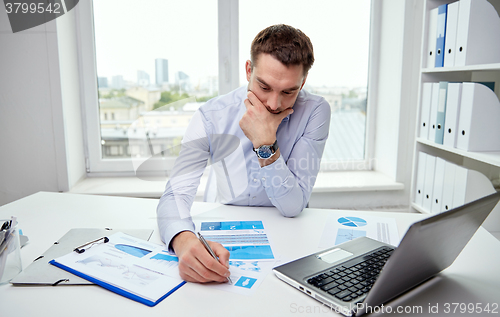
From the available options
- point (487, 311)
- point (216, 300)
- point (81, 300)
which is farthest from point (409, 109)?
point (81, 300)

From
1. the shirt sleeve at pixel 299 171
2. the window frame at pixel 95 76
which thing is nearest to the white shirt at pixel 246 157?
the shirt sleeve at pixel 299 171

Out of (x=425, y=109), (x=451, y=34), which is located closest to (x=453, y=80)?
(x=425, y=109)

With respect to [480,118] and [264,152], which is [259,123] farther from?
[480,118]

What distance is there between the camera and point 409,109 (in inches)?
92.0

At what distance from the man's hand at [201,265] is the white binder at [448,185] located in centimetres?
143

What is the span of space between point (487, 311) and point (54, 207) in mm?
1338

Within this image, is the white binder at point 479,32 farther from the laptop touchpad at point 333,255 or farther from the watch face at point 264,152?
the laptop touchpad at point 333,255

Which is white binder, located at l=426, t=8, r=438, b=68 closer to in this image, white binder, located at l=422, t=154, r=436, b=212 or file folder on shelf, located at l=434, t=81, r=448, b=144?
file folder on shelf, located at l=434, t=81, r=448, b=144

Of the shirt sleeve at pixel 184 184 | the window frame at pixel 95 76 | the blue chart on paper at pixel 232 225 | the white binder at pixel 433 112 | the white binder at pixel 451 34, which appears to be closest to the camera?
the shirt sleeve at pixel 184 184

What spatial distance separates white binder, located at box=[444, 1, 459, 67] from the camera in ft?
5.74

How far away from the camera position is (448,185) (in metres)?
1.86

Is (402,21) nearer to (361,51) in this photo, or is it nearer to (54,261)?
(361,51)

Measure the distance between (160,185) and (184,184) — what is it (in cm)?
116

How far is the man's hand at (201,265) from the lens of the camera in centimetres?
80
